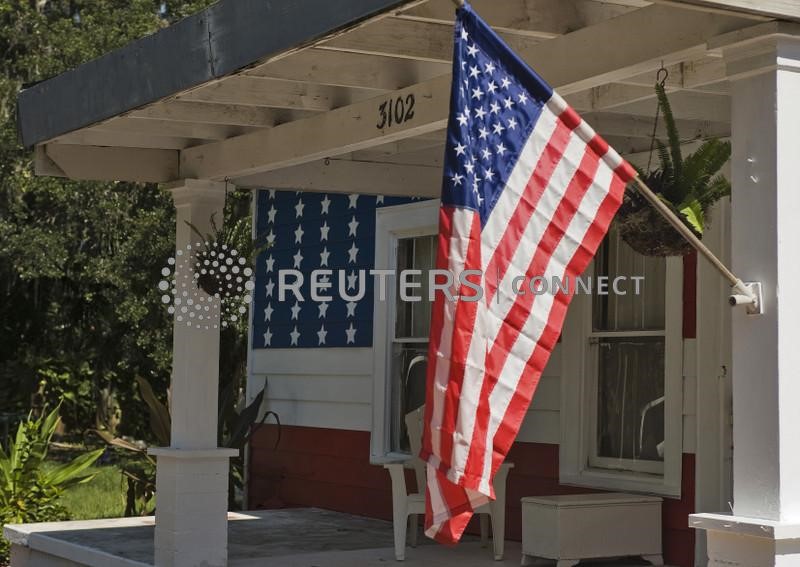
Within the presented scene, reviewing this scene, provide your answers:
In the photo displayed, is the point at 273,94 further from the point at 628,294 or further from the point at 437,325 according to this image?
the point at 437,325

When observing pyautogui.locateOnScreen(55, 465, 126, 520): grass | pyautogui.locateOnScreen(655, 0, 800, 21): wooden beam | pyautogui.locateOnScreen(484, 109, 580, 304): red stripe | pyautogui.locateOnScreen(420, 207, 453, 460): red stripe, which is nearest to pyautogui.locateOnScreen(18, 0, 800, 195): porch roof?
pyautogui.locateOnScreen(655, 0, 800, 21): wooden beam

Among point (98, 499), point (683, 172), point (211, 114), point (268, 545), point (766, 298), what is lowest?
point (98, 499)

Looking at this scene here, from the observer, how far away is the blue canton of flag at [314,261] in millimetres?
10148

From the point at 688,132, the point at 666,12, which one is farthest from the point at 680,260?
the point at 666,12

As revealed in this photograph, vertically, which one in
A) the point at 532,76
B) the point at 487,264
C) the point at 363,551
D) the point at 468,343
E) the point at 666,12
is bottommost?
the point at 363,551

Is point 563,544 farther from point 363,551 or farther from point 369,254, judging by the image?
point 369,254

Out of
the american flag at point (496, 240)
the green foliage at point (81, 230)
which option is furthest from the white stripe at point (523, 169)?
the green foliage at point (81, 230)

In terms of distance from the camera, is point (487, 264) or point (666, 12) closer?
point (487, 264)

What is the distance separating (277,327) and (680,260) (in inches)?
188

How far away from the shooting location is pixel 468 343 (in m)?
3.78

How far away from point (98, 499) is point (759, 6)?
11.7 m

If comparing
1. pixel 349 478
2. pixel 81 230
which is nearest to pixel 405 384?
pixel 349 478

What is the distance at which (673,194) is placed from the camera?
5.04 m

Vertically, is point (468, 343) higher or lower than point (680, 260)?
lower
